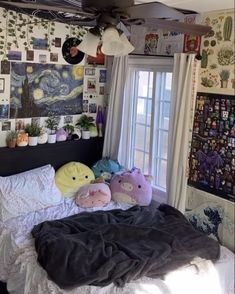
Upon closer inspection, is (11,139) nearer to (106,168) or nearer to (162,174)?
(106,168)

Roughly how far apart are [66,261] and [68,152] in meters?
1.46

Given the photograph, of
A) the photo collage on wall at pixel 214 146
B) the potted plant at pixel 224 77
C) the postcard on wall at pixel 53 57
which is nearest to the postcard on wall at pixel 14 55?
the postcard on wall at pixel 53 57

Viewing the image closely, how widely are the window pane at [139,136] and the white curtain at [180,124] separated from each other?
53 centimetres

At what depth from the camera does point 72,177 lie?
3158 millimetres

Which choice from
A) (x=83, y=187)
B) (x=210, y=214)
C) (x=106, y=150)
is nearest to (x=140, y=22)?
(x=210, y=214)

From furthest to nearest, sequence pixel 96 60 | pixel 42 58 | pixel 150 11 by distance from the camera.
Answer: pixel 96 60, pixel 42 58, pixel 150 11

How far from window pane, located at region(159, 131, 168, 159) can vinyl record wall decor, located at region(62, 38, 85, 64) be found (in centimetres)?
103

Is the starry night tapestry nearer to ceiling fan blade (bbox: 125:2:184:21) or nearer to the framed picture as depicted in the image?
the framed picture

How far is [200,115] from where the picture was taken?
2.67m

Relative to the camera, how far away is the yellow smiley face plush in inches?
122

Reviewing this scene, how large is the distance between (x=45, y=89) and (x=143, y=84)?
0.88 metres

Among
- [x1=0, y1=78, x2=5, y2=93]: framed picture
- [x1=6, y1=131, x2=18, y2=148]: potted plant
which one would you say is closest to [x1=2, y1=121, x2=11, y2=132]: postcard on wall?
[x1=6, y1=131, x2=18, y2=148]: potted plant

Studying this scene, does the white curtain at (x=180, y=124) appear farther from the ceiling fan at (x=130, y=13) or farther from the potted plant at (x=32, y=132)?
the potted plant at (x=32, y=132)

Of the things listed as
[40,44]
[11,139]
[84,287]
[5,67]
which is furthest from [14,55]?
[84,287]
